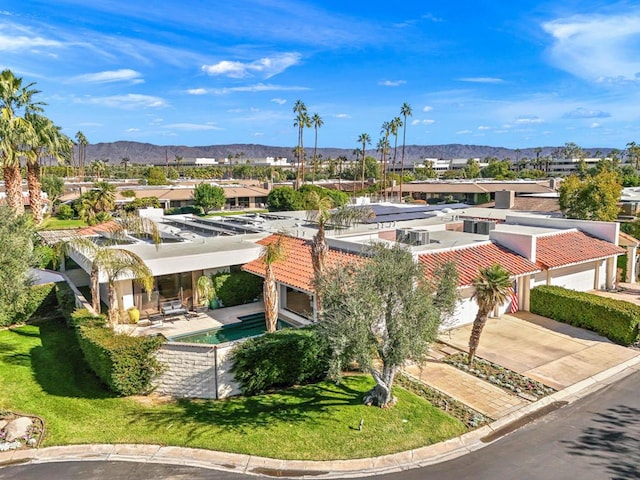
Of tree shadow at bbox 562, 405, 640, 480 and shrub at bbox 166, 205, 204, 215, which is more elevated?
shrub at bbox 166, 205, 204, 215

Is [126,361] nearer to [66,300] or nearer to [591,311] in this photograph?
[66,300]

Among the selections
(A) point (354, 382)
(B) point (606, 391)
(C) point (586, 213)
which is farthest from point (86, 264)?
(C) point (586, 213)

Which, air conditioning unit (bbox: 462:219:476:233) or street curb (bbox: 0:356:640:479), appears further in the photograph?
air conditioning unit (bbox: 462:219:476:233)

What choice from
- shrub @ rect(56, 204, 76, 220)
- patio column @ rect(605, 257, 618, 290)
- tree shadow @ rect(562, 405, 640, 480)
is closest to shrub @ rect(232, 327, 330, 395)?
tree shadow @ rect(562, 405, 640, 480)

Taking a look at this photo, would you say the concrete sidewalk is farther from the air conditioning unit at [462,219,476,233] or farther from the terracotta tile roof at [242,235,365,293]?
the air conditioning unit at [462,219,476,233]

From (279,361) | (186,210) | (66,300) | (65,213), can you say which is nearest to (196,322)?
(66,300)

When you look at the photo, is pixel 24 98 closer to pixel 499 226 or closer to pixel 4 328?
pixel 4 328

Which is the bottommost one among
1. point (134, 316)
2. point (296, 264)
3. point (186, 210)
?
point (134, 316)
